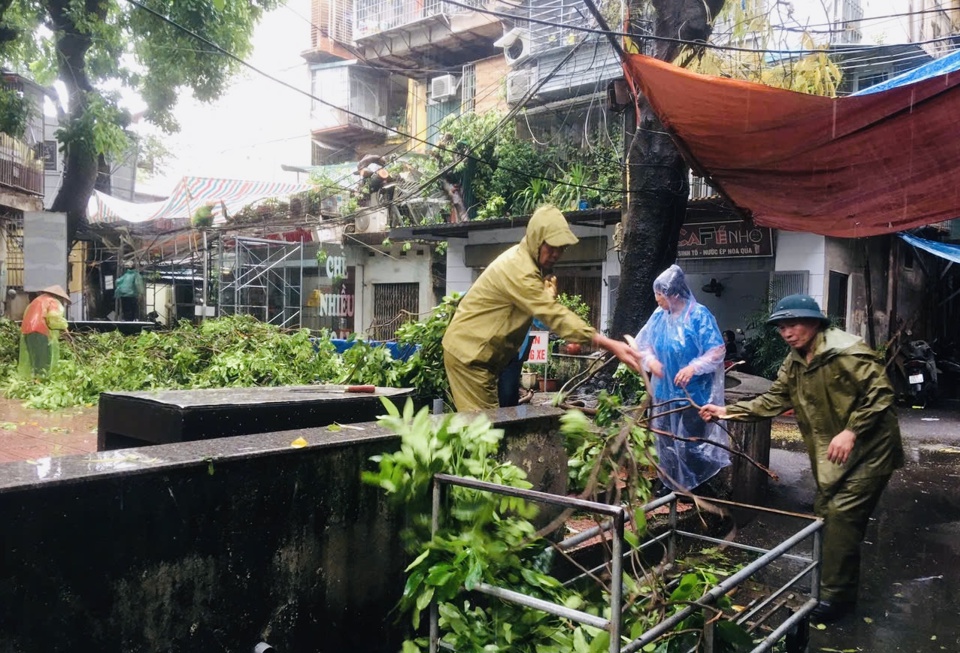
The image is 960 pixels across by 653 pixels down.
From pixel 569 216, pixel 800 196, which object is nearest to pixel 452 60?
pixel 569 216

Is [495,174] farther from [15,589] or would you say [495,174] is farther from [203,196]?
[15,589]

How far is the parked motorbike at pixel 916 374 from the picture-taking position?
13544 mm

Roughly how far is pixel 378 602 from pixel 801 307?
2804mm

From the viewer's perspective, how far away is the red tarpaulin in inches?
232

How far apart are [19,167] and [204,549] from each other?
2117cm

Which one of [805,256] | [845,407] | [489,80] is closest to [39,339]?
[845,407]

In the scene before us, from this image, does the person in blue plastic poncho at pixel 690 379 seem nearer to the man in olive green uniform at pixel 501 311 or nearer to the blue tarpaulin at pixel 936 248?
the man in olive green uniform at pixel 501 311

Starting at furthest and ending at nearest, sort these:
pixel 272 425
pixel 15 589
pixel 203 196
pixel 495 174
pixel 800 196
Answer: pixel 203 196
pixel 495 174
pixel 800 196
pixel 272 425
pixel 15 589

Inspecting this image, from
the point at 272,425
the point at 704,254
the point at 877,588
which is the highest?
the point at 704,254

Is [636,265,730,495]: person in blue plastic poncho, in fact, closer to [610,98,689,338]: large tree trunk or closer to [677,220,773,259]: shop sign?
[610,98,689,338]: large tree trunk

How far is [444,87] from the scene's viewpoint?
23.6m

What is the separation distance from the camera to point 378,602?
3.03 meters

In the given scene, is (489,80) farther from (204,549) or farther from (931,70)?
(204,549)

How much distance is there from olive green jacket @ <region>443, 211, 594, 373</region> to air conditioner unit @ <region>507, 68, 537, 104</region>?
48.3 feet
